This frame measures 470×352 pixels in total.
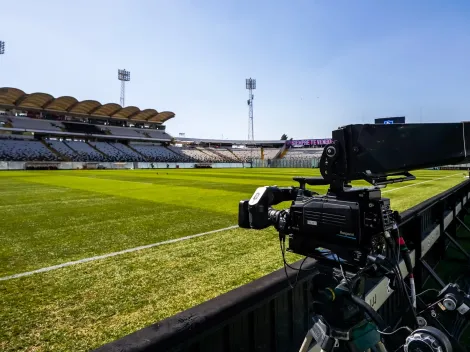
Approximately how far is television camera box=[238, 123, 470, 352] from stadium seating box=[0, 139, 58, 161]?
57785mm

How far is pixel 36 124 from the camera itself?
2344 inches

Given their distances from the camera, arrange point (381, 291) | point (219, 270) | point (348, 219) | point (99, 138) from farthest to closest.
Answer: point (99, 138) → point (219, 270) → point (381, 291) → point (348, 219)

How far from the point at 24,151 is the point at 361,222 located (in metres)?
61.3

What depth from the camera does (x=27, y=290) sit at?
3533 millimetres

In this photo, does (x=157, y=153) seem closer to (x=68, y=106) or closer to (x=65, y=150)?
A: (x=65, y=150)

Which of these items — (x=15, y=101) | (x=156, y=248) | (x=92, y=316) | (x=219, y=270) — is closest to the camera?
(x=92, y=316)

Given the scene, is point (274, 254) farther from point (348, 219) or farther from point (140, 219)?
point (140, 219)

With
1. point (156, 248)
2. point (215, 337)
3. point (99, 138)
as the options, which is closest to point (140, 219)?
point (156, 248)

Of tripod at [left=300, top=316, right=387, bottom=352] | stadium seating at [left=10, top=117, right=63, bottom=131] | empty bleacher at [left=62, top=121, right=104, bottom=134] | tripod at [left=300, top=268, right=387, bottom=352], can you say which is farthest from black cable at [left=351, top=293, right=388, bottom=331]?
empty bleacher at [left=62, top=121, right=104, bottom=134]

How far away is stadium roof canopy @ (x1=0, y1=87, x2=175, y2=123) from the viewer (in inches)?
2089

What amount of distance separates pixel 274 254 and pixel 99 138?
70106 millimetres

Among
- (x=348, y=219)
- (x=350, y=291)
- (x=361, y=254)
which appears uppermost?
(x=348, y=219)

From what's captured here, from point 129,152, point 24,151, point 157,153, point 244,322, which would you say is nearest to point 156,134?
point 157,153

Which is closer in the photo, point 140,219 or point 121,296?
point 121,296
